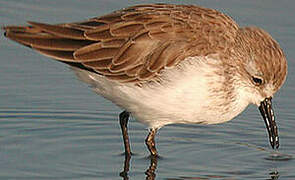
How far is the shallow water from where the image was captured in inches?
473

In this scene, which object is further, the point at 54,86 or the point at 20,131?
the point at 54,86

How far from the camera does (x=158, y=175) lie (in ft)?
39.2

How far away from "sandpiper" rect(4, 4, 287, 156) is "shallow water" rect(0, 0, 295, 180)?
67cm

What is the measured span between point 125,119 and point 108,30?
5.14 ft

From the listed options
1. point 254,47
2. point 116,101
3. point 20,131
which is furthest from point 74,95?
point 254,47

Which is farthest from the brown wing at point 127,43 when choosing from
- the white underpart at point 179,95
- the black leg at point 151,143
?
the black leg at point 151,143

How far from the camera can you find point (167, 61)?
11727mm

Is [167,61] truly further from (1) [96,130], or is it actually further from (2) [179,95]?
(1) [96,130]

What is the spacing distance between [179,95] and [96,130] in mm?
2207

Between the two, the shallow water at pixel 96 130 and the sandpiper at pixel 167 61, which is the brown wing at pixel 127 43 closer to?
the sandpiper at pixel 167 61

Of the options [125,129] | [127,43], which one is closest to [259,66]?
[127,43]

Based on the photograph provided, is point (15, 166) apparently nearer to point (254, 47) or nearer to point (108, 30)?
point (108, 30)

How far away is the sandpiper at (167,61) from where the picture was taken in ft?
38.3

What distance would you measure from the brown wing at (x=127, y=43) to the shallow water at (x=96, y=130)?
48.1 inches
